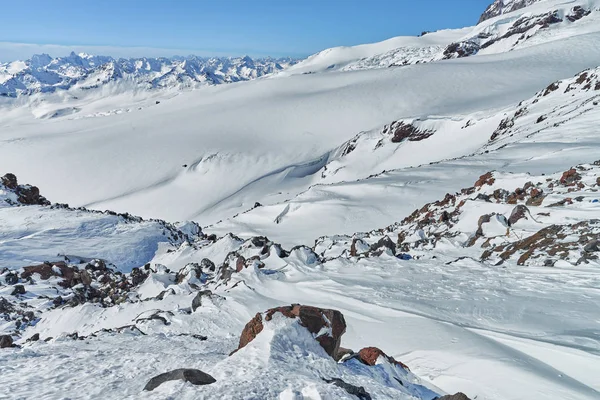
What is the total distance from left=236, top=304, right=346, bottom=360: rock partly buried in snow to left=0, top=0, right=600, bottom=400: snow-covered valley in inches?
1.1

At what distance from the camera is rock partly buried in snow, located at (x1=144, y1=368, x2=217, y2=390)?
4.45 meters

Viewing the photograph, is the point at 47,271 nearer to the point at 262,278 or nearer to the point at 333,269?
the point at 262,278

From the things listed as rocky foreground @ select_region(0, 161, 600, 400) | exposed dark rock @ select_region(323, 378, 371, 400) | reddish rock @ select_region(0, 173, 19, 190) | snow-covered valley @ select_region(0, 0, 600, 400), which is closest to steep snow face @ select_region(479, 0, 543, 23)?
snow-covered valley @ select_region(0, 0, 600, 400)

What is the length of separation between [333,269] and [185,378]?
29.0 feet

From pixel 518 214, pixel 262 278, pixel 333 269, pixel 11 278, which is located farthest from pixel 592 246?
pixel 11 278

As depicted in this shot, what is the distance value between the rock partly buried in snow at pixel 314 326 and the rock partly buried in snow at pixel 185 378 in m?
1.35

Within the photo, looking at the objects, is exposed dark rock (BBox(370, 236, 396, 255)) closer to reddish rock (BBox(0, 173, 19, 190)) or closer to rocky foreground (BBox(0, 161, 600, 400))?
rocky foreground (BBox(0, 161, 600, 400))

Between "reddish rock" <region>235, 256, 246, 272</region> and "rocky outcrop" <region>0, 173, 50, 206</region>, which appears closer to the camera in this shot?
"reddish rock" <region>235, 256, 246, 272</region>

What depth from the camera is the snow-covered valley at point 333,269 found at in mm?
5340

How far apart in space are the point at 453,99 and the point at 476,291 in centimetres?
6769

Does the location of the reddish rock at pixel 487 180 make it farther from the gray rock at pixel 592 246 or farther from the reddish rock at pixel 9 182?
the reddish rock at pixel 9 182

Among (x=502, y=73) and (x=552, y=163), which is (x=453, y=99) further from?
(x=552, y=163)

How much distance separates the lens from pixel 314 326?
5941 millimetres

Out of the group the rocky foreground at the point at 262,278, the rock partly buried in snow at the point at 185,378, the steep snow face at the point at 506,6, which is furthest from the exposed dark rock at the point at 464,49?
the rock partly buried in snow at the point at 185,378
